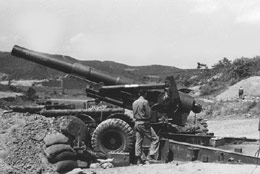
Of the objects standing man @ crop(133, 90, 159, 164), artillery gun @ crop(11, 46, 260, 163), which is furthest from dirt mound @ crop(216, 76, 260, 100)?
standing man @ crop(133, 90, 159, 164)

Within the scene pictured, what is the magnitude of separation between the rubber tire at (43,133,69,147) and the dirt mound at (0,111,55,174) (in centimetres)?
15

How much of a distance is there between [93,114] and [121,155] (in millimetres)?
1584

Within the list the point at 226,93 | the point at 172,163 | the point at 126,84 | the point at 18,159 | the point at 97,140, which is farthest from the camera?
the point at 226,93

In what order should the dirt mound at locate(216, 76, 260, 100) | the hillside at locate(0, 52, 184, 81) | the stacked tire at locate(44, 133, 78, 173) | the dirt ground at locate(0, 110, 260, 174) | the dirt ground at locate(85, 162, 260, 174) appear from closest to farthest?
the dirt ground at locate(85, 162, 260, 174) → the dirt ground at locate(0, 110, 260, 174) → the stacked tire at locate(44, 133, 78, 173) → the dirt mound at locate(216, 76, 260, 100) → the hillside at locate(0, 52, 184, 81)

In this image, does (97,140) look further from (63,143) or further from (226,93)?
(226,93)

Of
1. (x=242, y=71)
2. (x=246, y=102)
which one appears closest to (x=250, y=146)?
(x=246, y=102)

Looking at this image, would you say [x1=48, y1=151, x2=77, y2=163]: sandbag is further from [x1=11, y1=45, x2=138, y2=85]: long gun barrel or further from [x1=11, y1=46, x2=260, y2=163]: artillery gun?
[x1=11, y1=45, x2=138, y2=85]: long gun barrel

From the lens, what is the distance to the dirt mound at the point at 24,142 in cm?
837

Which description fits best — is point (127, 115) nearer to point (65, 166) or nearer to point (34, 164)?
point (65, 166)

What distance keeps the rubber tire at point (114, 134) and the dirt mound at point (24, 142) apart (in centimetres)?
104

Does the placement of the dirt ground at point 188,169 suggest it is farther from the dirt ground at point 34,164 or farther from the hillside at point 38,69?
the hillside at point 38,69

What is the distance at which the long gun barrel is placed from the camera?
10.8 meters

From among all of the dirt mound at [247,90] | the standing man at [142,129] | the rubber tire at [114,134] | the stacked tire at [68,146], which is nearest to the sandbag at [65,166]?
the stacked tire at [68,146]

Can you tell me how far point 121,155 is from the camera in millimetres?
9195
